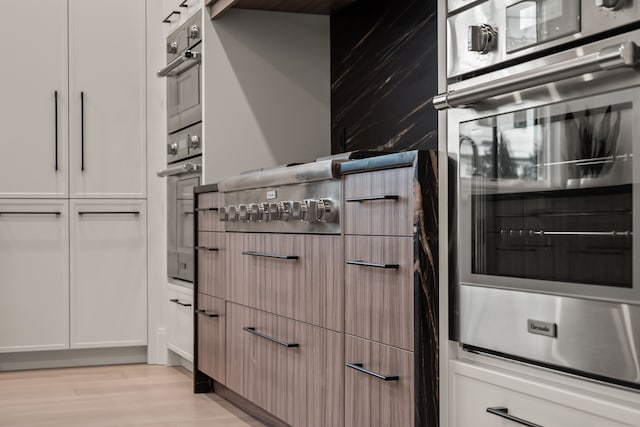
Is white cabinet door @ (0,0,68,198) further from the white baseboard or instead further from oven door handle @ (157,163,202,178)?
the white baseboard

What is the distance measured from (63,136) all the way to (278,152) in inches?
54.9

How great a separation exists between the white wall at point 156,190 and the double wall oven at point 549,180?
3089 millimetres

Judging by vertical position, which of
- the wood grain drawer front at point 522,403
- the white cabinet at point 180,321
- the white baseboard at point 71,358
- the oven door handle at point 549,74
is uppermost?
the oven door handle at point 549,74

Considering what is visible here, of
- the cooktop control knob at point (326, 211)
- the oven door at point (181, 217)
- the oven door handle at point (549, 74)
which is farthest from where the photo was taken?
the oven door at point (181, 217)

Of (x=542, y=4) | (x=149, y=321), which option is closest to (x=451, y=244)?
(x=542, y=4)

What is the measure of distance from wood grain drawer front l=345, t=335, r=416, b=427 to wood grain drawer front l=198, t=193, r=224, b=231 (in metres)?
1.44

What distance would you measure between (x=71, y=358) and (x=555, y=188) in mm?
3737

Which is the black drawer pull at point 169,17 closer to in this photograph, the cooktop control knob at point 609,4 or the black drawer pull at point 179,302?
the black drawer pull at point 179,302

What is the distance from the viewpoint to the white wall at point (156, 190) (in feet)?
15.9

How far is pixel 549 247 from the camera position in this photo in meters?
1.70

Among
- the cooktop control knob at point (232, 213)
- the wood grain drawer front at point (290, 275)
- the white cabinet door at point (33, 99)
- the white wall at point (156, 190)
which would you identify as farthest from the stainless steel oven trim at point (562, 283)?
the white cabinet door at point (33, 99)

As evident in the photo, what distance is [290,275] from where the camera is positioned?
2.90 metres

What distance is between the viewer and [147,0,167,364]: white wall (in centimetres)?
484

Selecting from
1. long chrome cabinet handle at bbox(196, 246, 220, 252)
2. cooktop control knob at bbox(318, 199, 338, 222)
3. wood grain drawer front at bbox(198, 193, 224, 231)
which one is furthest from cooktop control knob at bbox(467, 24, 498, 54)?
long chrome cabinet handle at bbox(196, 246, 220, 252)
